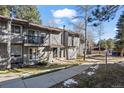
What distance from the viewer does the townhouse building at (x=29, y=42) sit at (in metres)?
21.7

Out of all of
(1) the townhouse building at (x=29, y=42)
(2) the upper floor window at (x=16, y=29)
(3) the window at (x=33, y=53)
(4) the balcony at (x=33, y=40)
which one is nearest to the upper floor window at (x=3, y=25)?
(1) the townhouse building at (x=29, y=42)

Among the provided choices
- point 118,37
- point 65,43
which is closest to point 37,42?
point 65,43

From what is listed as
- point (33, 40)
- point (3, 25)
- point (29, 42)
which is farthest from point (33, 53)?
point (3, 25)

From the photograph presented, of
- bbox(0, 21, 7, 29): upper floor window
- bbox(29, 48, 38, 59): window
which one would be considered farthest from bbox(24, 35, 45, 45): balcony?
Result: bbox(0, 21, 7, 29): upper floor window

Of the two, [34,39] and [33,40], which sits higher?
[34,39]

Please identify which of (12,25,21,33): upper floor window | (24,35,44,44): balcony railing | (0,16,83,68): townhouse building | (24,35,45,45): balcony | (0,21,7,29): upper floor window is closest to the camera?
(0,21,7,29): upper floor window

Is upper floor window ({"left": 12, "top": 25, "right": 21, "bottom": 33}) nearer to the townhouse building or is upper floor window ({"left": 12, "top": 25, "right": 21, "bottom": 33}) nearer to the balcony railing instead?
the townhouse building

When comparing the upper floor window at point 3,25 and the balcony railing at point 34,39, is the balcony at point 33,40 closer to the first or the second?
the balcony railing at point 34,39

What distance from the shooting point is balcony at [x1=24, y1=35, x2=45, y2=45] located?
2497 centimetres

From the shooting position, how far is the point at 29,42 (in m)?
25.2

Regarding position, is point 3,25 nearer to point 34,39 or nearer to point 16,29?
point 16,29

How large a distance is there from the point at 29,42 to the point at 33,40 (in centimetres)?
89

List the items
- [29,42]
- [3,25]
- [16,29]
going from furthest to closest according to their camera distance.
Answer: [29,42] < [16,29] < [3,25]
